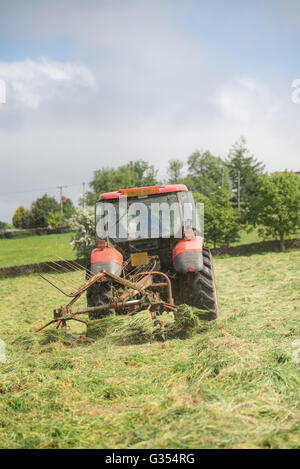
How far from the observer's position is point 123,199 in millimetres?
7465

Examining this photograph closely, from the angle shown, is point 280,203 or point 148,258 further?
point 280,203

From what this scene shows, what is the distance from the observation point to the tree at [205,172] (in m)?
56.2

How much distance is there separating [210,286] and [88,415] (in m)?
3.42

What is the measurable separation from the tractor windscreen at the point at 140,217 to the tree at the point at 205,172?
48406mm

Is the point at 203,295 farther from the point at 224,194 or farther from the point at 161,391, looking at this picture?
the point at 224,194

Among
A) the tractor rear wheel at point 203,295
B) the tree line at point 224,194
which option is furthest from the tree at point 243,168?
the tractor rear wheel at point 203,295

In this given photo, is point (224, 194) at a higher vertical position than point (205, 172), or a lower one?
lower

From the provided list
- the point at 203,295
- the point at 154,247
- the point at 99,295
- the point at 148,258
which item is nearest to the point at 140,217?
the point at 154,247

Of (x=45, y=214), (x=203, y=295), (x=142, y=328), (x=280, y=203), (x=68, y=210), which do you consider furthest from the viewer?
(x=68, y=210)

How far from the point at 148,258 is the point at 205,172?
59.0 metres

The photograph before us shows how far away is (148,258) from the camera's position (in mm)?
6984

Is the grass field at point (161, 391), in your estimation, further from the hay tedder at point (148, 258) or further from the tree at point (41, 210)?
the tree at point (41, 210)

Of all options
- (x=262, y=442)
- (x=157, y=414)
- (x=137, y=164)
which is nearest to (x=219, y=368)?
(x=157, y=414)

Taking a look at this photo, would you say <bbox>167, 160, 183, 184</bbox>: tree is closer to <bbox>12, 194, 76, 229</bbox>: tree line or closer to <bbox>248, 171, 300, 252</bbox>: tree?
<bbox>12, 194, 76, 229</bbox>: tree line
